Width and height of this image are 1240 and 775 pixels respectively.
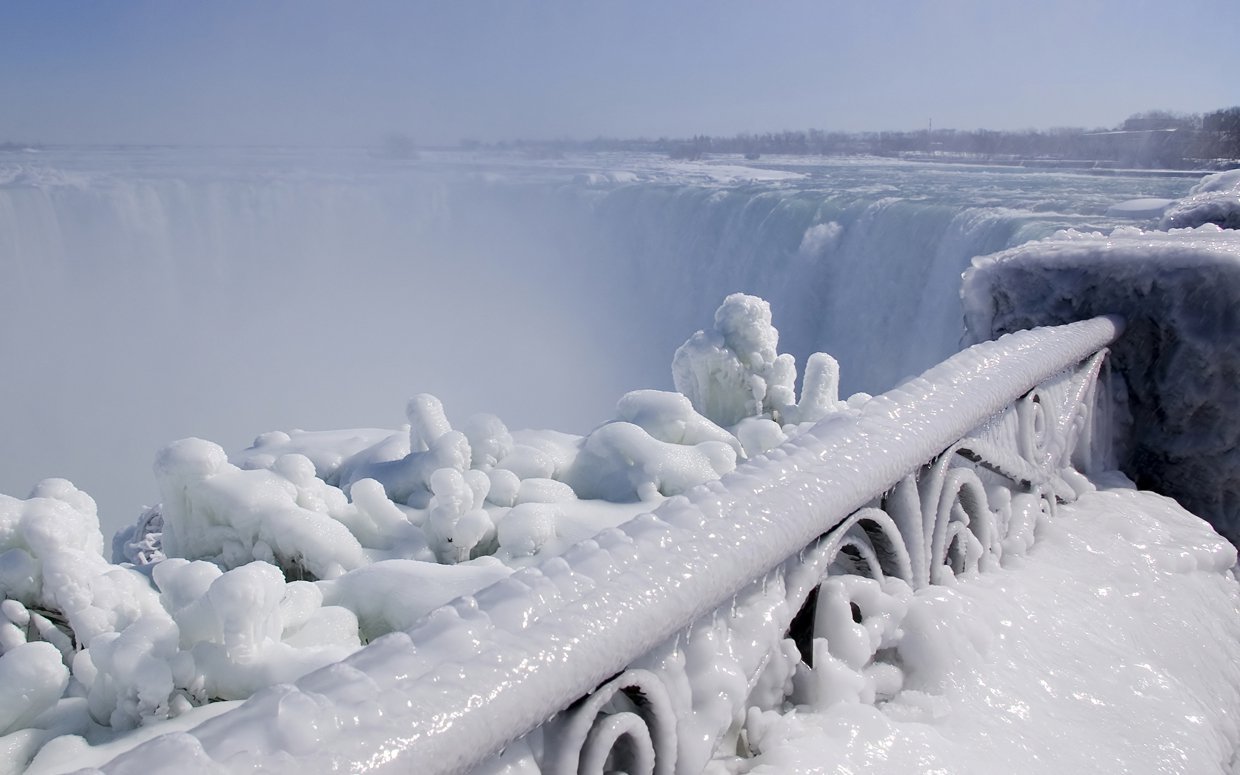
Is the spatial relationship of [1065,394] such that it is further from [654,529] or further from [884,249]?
[884,249]

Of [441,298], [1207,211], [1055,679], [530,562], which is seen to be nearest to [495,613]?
[1055,679]

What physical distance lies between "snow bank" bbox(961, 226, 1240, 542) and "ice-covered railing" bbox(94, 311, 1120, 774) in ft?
2.67

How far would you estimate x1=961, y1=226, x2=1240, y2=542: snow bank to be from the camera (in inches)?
84.4

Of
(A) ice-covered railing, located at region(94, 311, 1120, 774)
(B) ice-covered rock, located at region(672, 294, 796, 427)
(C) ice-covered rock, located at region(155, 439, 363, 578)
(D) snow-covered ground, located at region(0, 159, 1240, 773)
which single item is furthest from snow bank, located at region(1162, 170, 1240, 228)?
(C) ice-covered rock, located at region(155, 439, 363, 578)

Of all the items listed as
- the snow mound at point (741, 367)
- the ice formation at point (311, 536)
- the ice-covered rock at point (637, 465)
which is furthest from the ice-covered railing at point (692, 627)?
the snow mound at point (741, 367)

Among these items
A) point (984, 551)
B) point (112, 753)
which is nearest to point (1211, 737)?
point (984, 551)

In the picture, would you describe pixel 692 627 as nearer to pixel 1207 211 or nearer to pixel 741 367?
pixel 1207 211

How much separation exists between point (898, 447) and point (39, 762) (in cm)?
151

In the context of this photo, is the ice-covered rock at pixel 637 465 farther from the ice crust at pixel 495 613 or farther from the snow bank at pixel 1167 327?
the snow bank at pixel 1167 327

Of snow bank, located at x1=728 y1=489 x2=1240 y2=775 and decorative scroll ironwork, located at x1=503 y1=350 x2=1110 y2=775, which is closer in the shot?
decorative scroll ironwork, located at x1=503 y1=350 x2=1110 y2=775

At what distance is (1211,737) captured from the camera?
1.32 m

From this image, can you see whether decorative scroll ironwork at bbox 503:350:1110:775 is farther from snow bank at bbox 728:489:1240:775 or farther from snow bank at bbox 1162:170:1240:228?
snow bank at bbox 1162:170:1240:228

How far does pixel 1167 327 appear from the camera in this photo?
2.21m

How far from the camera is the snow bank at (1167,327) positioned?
2.14m
